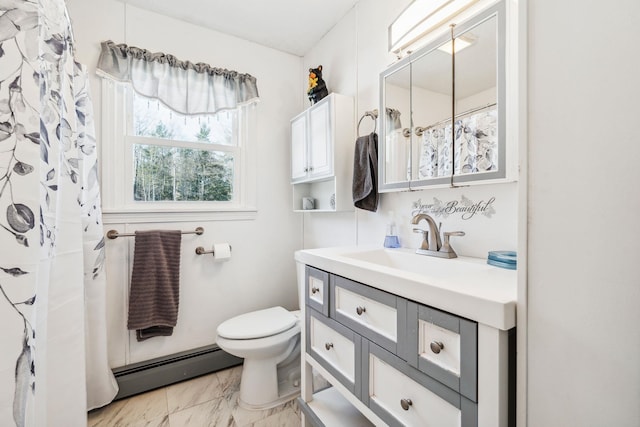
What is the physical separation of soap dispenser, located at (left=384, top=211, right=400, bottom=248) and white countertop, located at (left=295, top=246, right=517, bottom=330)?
0.21 m

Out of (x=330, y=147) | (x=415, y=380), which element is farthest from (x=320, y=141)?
(x=415, y=380)

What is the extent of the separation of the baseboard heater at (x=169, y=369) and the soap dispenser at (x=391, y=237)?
1.46m

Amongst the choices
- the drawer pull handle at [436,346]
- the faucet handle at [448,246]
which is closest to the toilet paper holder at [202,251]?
the faucet handle at [448,246]

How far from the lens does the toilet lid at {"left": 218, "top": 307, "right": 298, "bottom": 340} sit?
1.60 metres

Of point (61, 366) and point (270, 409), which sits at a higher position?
point (61, 366)

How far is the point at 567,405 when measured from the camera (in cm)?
51

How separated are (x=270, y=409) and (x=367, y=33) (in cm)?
233

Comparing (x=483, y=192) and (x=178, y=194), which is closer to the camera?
(x=483, y=192)

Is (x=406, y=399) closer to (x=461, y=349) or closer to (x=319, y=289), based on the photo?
(x=461, y=349)

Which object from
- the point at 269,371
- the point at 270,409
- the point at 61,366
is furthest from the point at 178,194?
the point at 270,409

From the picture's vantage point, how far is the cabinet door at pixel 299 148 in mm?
2033

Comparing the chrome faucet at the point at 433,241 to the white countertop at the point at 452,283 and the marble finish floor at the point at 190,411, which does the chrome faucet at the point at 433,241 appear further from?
the marble finish floor at the point at 190,411

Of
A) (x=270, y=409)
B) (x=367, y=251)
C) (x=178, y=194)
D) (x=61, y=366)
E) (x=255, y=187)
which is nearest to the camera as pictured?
(x=61, y=366)

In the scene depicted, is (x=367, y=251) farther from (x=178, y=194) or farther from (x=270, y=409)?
(x=178, y=194)
